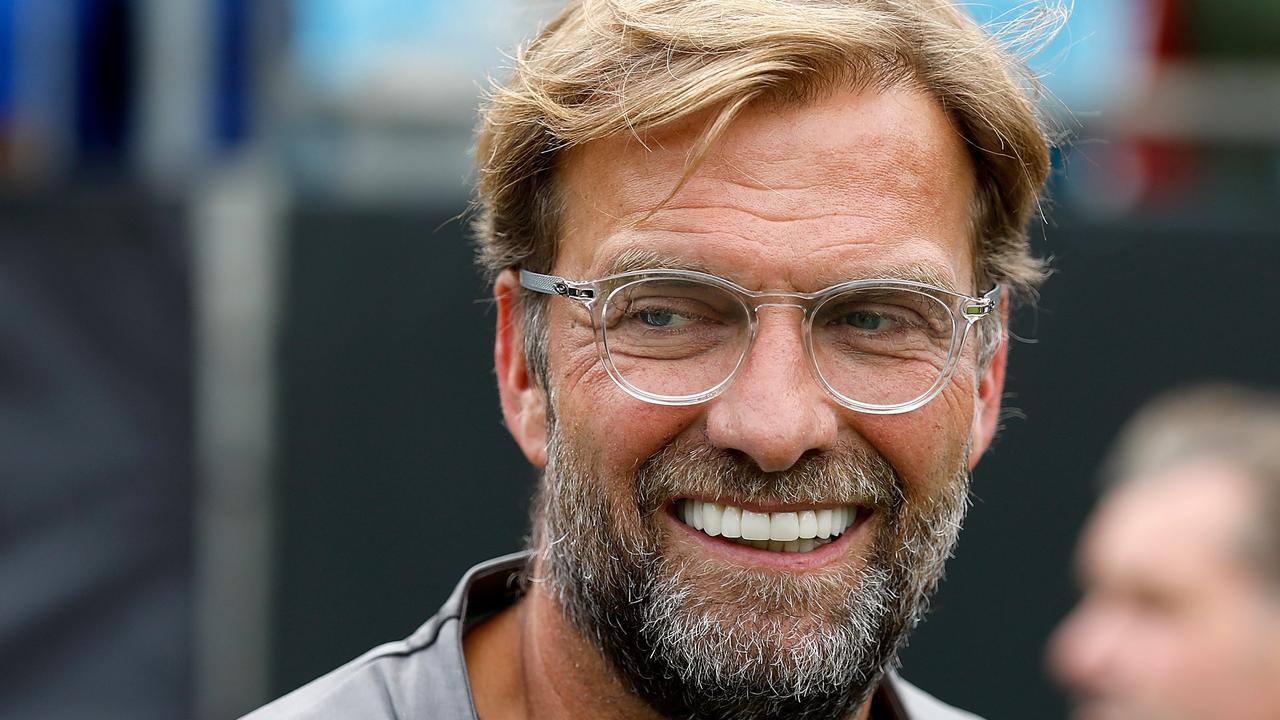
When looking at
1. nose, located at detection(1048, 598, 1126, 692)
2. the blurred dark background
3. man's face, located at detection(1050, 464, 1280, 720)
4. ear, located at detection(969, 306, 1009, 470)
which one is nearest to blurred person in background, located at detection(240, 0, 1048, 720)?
ear, located at detection(969, 306, 1009, 470)

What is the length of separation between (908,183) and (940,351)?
0.28 m

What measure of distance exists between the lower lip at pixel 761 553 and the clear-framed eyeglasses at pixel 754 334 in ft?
0.67

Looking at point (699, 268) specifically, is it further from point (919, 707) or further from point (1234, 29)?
point (1234, 29)

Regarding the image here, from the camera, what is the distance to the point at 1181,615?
3.84 metres

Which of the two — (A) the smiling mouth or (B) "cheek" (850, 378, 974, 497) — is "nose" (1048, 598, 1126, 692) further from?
(A) the smiling mouth

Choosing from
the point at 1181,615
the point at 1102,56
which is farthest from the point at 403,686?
the point at 1102,56

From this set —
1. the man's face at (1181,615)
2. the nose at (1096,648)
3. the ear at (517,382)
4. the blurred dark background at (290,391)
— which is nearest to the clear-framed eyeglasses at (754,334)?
the ear at (517,382)

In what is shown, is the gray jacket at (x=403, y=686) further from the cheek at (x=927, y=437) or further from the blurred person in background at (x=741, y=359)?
the cheek at (x=927, y=437)

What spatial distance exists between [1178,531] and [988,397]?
4.68ft

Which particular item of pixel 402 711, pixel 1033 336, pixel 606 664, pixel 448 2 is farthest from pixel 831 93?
pixel 448 2

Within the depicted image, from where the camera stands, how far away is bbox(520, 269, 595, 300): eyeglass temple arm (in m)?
2.49

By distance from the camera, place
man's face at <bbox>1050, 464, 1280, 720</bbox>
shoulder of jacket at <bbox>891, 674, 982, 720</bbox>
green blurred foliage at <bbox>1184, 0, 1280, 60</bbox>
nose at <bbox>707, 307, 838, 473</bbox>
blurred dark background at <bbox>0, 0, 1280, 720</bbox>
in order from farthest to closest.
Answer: green blurred foliage at <bbox>1184, 0, 1280, 60</bbox>
blurred dark background at <bbox>0, 0, 1280, 720</bbox>
man's face at <bbox>1050, 464, 1280, 720</bbox>
shoulder of jacket at <bbox>891, 674, 982, 720</bbox>
nose at <bbox>707, 307, 838, 473</bbox>

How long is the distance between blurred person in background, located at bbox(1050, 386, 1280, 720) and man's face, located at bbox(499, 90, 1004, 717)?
1550mm

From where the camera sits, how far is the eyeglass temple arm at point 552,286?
249cm
